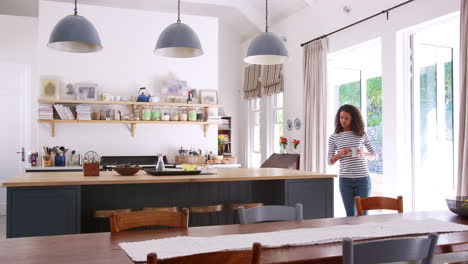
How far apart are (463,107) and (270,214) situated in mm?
2715

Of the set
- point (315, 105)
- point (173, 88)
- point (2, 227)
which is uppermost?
point (173, 88)

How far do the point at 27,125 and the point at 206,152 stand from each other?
119 inches

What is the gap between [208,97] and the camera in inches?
284

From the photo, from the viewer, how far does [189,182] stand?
3.96 m

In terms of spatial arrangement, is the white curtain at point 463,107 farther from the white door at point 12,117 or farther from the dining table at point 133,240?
the white door at point 12,117

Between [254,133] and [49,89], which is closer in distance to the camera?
[49,89]

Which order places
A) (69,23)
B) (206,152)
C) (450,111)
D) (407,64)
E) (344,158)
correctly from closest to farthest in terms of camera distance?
(69,23) < (344,158) < (450,111) < (407,64) < (206,152)

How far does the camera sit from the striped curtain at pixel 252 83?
29.1 ft

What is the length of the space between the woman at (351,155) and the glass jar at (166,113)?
312 cm

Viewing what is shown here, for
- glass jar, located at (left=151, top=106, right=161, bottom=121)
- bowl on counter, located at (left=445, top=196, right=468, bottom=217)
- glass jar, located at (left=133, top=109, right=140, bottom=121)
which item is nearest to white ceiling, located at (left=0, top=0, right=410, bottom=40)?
glass jar, located at (left=133, top=109, right=140, bottom=121)

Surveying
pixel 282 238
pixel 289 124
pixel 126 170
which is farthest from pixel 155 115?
pixel 282 238

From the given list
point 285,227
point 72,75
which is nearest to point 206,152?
point 72,75

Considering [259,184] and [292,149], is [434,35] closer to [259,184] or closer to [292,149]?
[259,184]

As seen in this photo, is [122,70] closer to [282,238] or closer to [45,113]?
[45,113]
